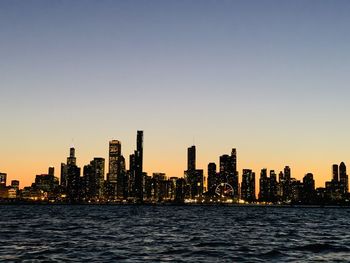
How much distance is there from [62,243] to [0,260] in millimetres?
13138

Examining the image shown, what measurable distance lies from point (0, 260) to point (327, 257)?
25.7 meters

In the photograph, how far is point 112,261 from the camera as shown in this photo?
3572 centimetres

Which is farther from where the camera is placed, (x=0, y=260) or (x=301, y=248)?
(x=301, y=248)

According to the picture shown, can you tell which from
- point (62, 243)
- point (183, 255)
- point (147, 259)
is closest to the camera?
point (147, 259)

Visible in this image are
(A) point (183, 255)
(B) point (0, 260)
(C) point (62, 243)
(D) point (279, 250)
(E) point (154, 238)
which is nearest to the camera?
(B) point (0, 260)

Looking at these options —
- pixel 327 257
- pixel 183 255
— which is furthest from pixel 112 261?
pixel 327 257

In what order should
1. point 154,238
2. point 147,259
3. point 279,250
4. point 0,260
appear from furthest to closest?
point 154,238 → point 279,250 → point 147,259 → point 0,260

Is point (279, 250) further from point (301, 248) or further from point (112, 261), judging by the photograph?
point (112, 261)

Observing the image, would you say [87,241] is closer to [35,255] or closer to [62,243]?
[62,243]

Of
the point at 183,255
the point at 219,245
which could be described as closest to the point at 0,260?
the point at 183,255

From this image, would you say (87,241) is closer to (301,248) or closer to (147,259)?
(147,259)

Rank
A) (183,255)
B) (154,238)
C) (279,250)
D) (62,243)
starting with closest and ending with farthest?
(183,255)
(279,250)
(62,243)
(154,238)

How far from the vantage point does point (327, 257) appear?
1581 inches

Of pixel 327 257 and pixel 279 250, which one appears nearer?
pixel 327 257
